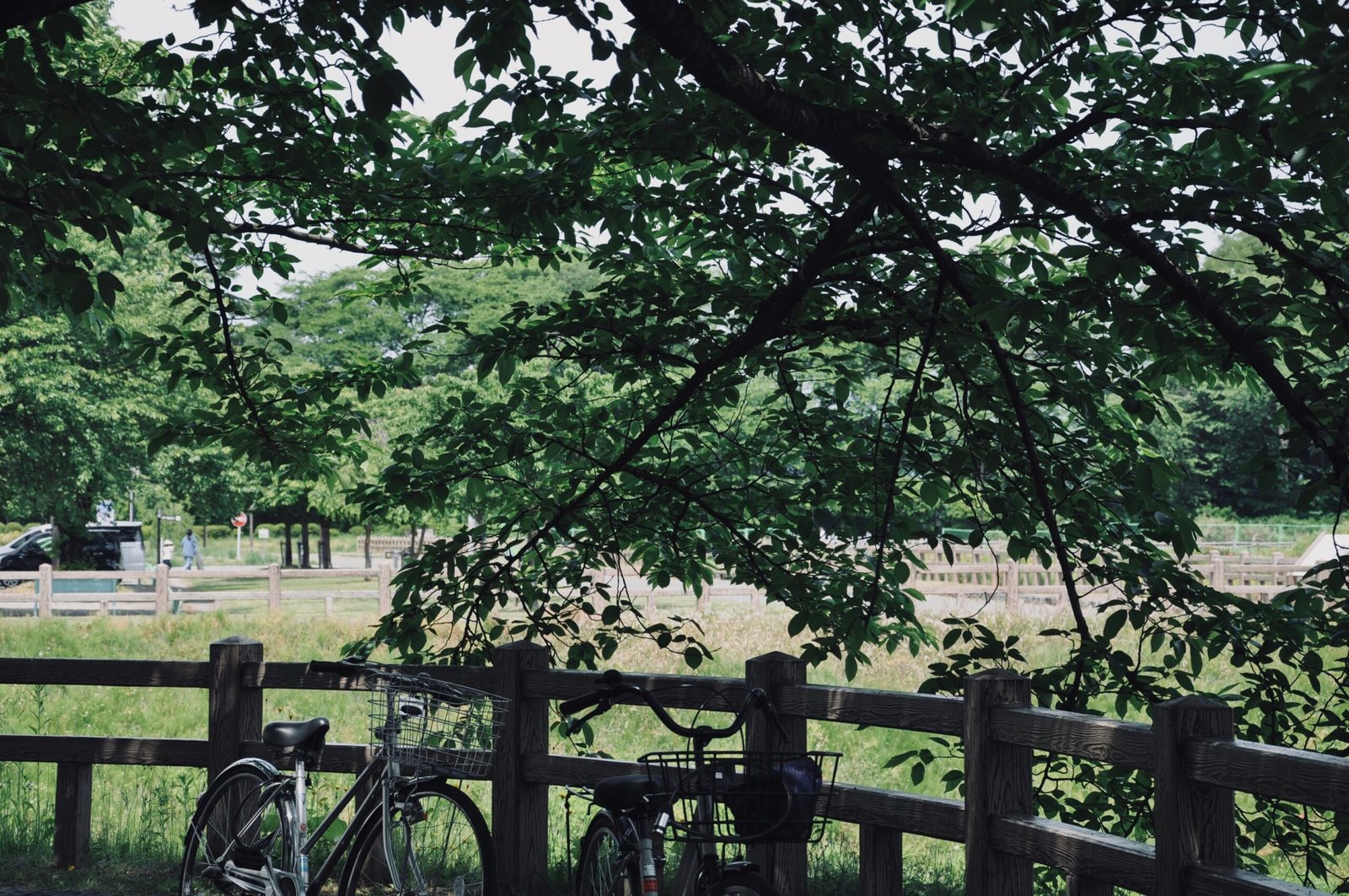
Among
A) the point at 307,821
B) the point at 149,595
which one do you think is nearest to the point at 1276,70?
the point at 307,821

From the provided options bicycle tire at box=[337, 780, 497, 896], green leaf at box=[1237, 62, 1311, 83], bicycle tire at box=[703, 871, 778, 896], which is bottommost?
bicycle tire at box=[337, 780, 497, 896]

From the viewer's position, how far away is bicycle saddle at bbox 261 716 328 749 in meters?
5.30

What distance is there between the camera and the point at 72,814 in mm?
7051

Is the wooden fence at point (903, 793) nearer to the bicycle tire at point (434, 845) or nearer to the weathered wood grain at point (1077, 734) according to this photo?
the weathered wood grain at point (1077, 734)

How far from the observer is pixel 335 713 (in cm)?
1678

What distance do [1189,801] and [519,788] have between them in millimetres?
3340

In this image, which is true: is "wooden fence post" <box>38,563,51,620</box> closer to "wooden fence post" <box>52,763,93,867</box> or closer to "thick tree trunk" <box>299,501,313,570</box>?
"wooden fence post" <box>52,763,93,867</box>

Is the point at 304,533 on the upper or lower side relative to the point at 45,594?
upper

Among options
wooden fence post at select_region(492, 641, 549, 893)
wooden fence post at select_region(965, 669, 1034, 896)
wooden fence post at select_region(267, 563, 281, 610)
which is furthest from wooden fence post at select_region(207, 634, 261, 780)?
wooden fence post at select_region(267, 563, 281, 610)

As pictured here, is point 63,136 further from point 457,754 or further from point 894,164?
point 894,164

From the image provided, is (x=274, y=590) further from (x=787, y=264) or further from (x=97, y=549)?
(x=787, y=264)

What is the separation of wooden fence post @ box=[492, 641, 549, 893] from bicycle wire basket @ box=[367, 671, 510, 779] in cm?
142

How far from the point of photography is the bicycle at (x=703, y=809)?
3623mm

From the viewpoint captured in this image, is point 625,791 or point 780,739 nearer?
point 625,791
